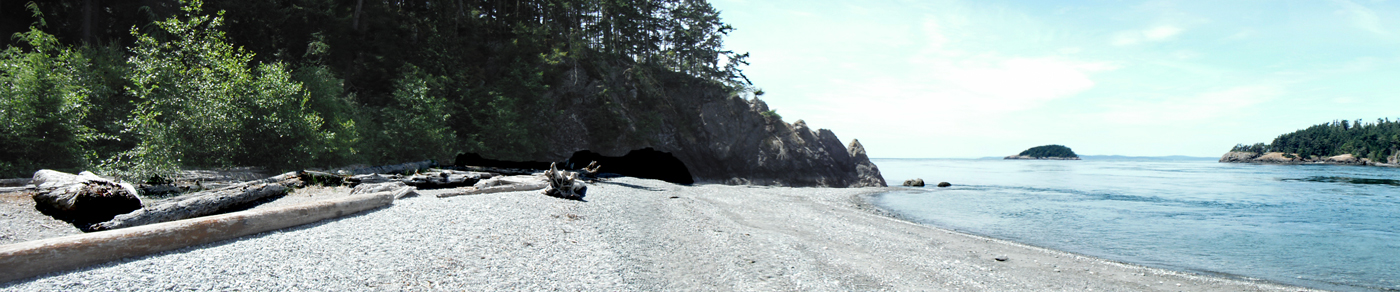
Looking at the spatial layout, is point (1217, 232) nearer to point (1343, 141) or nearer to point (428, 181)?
point (428, 181)

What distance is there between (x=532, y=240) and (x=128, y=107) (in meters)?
21.3

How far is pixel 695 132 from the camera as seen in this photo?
3825 cm

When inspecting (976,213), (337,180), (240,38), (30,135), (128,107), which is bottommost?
(976,213)

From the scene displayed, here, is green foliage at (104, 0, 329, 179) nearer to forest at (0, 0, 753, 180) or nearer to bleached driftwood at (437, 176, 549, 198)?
forest at (0, 0, 753, 180)

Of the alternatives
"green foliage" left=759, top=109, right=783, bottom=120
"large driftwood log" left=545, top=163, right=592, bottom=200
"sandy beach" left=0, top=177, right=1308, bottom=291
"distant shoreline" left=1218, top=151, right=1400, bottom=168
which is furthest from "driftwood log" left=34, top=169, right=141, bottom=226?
"distant shoreline" left=1218, top=151, right=1400, bottom=168

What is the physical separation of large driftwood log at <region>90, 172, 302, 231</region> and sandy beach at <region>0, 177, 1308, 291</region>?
168 cm

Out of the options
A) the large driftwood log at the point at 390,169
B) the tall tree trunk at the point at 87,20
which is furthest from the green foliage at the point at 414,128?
the tall tree trunk at the point at 87,20

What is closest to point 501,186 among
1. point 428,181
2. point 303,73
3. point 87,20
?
point 428,181

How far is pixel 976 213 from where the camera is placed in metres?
18.3

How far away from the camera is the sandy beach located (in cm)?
528

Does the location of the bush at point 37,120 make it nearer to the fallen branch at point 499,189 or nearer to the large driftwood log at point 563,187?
the fallen branch at point 499,189

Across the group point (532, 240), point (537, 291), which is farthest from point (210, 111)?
point (537, 291)

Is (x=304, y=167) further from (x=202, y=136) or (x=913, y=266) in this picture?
(x=913, y=266)

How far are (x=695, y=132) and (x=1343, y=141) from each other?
156m
